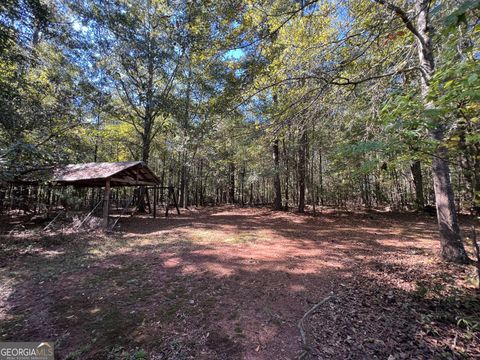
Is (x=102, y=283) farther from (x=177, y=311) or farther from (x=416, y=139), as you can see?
(x=416, y=139)

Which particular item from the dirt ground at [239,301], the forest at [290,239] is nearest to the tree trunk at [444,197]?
the forest at [290,239]

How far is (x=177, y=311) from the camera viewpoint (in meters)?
3.24

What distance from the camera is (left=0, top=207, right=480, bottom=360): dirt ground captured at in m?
2.57

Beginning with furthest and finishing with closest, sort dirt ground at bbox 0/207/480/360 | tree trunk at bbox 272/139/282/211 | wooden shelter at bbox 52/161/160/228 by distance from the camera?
1. tree trunk at bbox 272/139/282/211
2. wooden shelter at bbox 52/161/160/228
3. dirt ground at bbox 0/207/480/360

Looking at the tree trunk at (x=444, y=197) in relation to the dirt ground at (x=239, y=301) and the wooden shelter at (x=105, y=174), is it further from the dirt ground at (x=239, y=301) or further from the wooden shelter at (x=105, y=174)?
the wooden shelter at (x=105, y=174)

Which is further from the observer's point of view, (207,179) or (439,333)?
(207,179)

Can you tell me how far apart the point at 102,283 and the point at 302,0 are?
6.00m

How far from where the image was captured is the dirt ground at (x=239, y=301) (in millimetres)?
2572

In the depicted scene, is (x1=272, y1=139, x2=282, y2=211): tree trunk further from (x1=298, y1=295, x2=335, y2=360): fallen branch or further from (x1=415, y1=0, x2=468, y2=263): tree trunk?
(x1=298, y1=295, x2=335, y2=360): fallen branch

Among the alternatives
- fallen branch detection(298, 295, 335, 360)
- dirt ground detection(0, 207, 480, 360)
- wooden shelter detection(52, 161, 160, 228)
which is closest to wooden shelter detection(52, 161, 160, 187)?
wooden shelter detection(52, 161, 160, 228)

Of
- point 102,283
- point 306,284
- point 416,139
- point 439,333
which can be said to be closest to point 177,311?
point 102,283

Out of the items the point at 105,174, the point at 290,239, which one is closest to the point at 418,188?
the point at 290,239

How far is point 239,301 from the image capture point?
346 centimetres

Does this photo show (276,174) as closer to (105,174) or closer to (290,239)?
(290,239)
